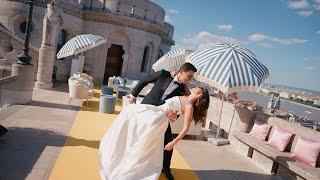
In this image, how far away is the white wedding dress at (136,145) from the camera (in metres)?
4.67

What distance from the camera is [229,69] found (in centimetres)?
741

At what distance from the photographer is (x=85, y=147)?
6.69 m

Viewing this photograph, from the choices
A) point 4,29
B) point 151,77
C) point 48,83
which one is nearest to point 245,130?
point 151,77

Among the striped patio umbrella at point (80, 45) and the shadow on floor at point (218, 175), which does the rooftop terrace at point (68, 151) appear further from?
the striped patio umbrella at point (80, 45)

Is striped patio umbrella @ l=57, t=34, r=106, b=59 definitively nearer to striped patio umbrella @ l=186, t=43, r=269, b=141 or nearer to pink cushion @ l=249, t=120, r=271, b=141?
striped patio umbrella @ l=186, t=43, r=269, b=141

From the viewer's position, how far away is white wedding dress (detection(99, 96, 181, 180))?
15.3 feet

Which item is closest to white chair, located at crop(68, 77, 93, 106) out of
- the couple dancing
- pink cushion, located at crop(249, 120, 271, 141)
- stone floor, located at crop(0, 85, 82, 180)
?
stone floor, located at crop(0, 85, 82, 180)

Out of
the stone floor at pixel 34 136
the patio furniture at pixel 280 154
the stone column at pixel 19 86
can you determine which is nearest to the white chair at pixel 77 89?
the stone floor at pixel 34 136

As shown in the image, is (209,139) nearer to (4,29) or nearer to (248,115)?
(248,115)

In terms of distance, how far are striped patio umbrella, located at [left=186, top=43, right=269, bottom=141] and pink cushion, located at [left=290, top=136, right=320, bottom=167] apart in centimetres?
169

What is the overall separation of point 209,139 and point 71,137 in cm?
403

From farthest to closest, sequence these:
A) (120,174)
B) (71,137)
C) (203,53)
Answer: (203,53) < (71,137) < (120,174)

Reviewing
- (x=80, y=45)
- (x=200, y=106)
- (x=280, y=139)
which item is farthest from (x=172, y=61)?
(x=200, y=106)

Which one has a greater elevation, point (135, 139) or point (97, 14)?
point (97, 14)
